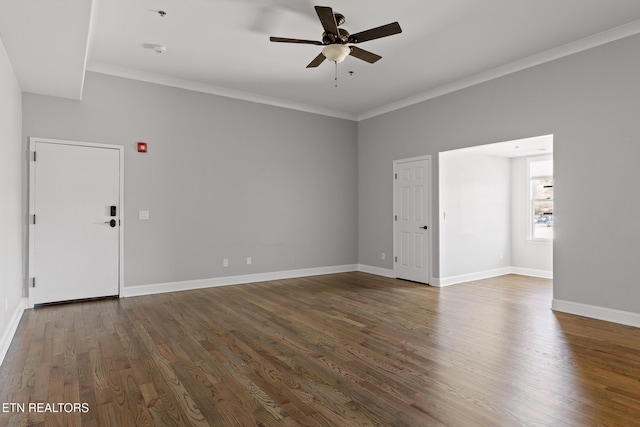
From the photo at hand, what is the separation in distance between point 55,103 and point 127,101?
2.80 feet

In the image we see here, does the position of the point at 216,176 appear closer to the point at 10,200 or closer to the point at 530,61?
the point at 10,200

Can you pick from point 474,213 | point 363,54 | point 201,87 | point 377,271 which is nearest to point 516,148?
point 474,213

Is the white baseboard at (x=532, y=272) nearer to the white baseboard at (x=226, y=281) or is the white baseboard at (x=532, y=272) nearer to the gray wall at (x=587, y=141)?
the gray wall at (x=587, y=141)

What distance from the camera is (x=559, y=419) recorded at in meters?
2.10

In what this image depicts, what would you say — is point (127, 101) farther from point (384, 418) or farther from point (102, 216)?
point (384, 418)

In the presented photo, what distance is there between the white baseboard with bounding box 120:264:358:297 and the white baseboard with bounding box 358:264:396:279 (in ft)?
0.55

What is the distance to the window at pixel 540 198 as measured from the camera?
6.92 metres

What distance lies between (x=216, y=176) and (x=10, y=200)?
2706mm

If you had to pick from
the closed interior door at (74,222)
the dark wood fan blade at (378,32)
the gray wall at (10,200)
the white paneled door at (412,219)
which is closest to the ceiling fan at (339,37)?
the dark wood fan blade at (378,32)

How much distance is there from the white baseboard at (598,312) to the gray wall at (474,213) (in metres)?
1.80

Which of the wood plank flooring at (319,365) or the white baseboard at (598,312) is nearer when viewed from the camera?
the wood plank flooring at (319,365)

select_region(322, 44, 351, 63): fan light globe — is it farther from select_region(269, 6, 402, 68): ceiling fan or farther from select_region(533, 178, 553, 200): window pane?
select_region(533, 178, 553, 200): window pane

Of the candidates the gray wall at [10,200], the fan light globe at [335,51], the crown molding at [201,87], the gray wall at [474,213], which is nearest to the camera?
the gray wall at [10,200]

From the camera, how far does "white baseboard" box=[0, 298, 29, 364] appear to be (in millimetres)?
3084
